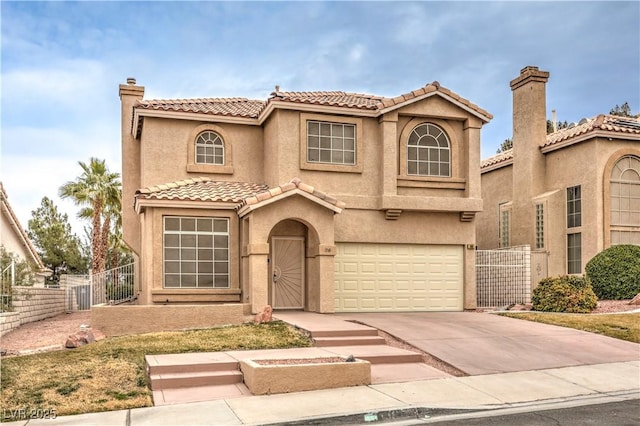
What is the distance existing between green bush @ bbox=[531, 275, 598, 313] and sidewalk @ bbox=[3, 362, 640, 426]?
23.8ft

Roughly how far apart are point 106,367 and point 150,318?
4565 mm

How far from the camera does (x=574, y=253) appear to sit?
80.5 ft

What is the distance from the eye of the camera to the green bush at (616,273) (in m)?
21.5

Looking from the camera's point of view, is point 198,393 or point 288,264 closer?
point 198,393

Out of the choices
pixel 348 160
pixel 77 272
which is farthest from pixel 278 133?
pixel 77 272

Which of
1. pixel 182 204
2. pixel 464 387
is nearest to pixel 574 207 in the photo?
pixel 182 204

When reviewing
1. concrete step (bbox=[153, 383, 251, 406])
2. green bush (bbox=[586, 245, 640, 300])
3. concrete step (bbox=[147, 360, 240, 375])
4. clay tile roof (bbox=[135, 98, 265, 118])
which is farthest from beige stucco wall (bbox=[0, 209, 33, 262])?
green bush (bbox=[586, 245, 640, 300])

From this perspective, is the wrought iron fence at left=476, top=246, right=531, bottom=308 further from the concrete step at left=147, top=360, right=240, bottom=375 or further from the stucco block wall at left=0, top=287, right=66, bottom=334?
the stucco block wall at left=0, top=287, right=66, bottom=334

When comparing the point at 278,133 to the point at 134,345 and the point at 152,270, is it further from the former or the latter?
the point at 134,345

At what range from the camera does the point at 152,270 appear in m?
18.5

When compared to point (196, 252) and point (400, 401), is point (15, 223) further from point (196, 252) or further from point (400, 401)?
point (400, 401)

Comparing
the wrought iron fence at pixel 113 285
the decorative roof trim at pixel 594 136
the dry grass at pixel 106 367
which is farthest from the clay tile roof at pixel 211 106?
the decorative roof trim at pixel 594 136

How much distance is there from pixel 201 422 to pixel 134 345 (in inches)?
211

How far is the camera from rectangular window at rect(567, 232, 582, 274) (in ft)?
79.4
